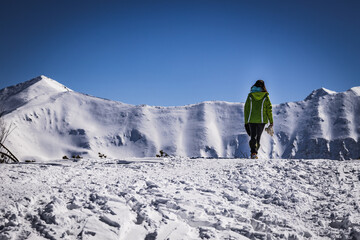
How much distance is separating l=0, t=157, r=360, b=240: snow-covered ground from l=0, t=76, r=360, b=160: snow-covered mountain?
10621 centimetres

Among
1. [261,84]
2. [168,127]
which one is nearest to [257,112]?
[261,84]

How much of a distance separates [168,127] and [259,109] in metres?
120

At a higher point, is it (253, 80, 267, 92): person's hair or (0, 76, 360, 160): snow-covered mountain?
(0, 76, 360, 160): snow-covered mountain

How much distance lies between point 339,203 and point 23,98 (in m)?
144

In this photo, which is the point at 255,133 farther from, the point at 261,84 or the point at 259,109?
the point at 261,84

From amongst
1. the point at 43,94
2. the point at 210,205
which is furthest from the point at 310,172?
the point at 43,94

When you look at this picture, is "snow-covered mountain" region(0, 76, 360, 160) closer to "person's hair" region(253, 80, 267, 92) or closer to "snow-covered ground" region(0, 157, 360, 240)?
"person's hair" region(253, 80, 267, 92)

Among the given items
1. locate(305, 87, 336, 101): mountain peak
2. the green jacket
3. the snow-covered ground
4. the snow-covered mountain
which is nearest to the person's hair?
the green jacket

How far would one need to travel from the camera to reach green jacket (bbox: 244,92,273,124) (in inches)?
320

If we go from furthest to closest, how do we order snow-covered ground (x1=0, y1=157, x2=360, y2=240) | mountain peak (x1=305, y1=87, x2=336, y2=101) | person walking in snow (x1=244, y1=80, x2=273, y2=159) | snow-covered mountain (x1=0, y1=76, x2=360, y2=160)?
mountain peak (x1=305, y1=87, x2=336, y2=101) < snow-covered mountain (x1=0, y1=76, x2=360, y2=160) < person walking in snow (x1=244, y1=80, x2=273, y2=159) < snow-covered ground (x1=0, y1=157, x2=360, y2=240)

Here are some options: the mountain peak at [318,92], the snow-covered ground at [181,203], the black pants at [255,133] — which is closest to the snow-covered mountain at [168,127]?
the mountain peak at [318,92]

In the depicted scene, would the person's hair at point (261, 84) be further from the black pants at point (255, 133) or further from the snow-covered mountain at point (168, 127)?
the snow-covered mountain at point (168, 127)

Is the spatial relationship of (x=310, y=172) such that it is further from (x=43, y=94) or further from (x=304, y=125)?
(x=43, y=94)

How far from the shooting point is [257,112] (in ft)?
26.8
